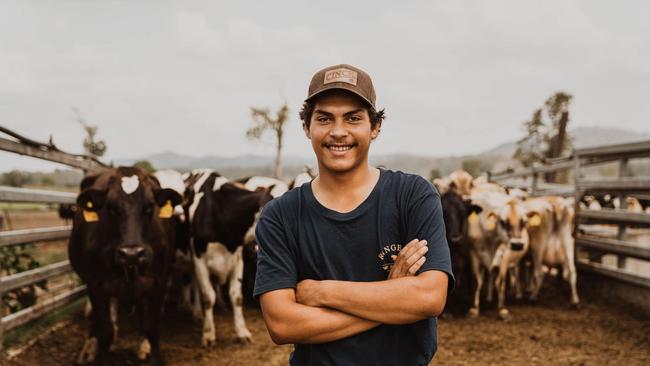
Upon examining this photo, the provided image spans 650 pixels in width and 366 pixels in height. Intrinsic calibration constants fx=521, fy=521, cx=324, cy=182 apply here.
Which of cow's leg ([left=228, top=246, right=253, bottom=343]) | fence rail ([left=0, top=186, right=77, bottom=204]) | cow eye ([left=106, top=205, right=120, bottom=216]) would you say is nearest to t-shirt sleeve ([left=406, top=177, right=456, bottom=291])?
cow eye ([left=106, top=205, right=120, bottom=216])

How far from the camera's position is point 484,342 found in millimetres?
6145

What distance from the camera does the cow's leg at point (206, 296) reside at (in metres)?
6.09

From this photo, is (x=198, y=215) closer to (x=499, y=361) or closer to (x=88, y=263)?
(x=88, y=263)

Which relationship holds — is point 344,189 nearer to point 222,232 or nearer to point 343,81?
point 343,81

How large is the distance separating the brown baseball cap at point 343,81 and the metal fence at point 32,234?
365 cm

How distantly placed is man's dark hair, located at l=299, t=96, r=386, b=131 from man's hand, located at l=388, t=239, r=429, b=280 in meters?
0.53

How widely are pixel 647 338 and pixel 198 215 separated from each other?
5448mm

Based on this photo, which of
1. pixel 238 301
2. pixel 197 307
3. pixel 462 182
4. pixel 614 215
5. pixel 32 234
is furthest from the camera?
pixel 462 182

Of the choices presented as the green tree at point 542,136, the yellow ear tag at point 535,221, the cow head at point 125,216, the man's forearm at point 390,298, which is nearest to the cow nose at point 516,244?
the yellow ear tag at point 535,221

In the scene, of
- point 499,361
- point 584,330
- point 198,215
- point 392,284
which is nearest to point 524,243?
point 584,330

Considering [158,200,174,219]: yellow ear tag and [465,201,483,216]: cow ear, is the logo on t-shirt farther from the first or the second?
[465,201,483,216]: cow ear

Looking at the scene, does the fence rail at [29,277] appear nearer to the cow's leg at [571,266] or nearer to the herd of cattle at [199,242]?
the herd of cattle at [199,242]

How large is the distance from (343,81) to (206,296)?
4803mm

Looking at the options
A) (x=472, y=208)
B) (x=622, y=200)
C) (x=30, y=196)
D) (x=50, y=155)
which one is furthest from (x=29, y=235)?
(x=622, y=200)
